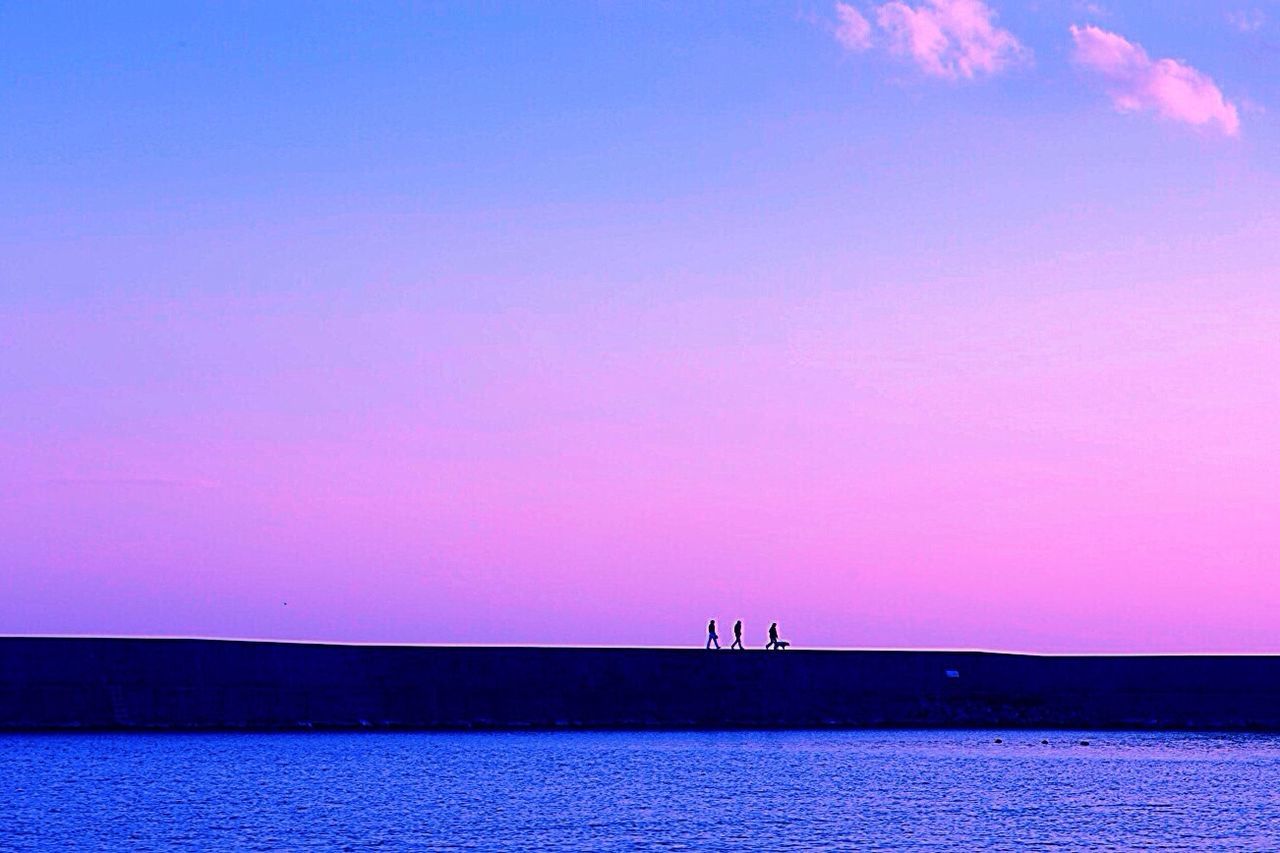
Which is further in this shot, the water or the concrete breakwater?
the concrete breakwater

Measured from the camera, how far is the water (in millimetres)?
30172

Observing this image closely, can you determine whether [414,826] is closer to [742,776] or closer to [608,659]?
[742,776]

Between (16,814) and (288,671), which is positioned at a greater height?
(288,671)

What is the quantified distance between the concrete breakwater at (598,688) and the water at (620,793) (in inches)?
44.3

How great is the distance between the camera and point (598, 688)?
2140 inches

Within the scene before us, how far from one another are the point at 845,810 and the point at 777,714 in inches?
856

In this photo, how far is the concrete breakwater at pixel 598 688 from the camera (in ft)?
160

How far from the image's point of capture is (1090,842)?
30391 millimetres

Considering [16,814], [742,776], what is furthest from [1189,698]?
[16,814]

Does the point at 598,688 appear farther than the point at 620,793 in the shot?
Yes

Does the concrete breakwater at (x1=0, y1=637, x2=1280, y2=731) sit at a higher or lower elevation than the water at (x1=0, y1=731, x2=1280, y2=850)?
higher

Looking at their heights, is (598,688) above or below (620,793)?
above

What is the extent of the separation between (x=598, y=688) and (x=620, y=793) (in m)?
18.0

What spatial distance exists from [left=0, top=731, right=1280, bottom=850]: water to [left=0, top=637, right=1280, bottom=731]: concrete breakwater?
3.70 feet
